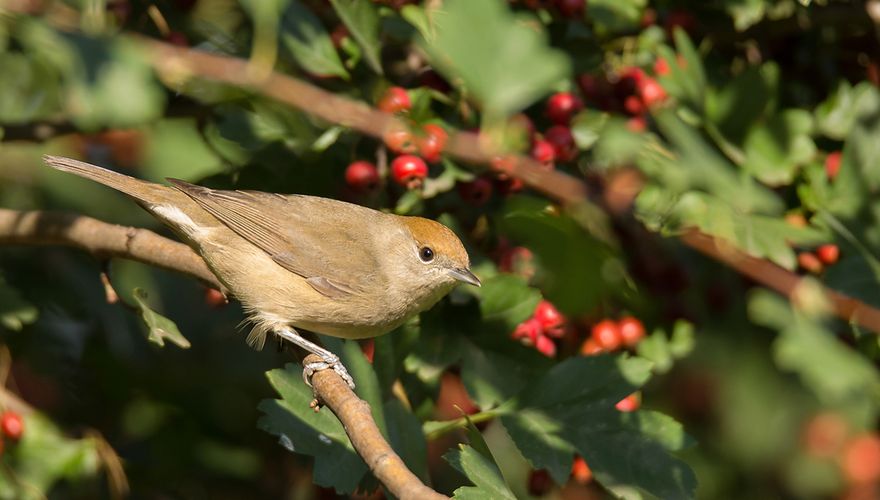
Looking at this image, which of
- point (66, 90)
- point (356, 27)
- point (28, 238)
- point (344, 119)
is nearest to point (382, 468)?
point (344, 119)

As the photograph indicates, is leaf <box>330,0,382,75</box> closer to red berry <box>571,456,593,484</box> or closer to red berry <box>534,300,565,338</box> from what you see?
red berry <box>534,300,565,338</box>

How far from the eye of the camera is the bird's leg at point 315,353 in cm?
316

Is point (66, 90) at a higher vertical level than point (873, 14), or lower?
lower

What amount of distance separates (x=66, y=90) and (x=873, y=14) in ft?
9.37

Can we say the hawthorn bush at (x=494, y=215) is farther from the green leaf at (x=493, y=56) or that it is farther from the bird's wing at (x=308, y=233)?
the bird's wing at (x=308, y=233)

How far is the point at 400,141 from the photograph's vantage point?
10.5ft

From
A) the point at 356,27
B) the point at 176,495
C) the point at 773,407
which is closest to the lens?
the point at 356,27

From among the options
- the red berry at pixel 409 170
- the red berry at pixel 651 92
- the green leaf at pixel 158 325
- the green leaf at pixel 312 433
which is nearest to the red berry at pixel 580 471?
the green leaf at pixel 312 433

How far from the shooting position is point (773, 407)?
5227mm

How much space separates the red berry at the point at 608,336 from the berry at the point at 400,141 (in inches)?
36.5

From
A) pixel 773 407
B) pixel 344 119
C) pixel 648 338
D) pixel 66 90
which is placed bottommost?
pixel 773 407

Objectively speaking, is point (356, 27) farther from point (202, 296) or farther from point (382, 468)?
point (202, 296)

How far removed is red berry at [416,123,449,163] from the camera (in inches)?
127

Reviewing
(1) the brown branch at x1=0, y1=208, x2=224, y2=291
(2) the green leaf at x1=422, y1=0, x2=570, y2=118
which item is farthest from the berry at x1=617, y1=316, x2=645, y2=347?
(1) the brown branch at x1=0, y1=208, x2=224, y2=291
